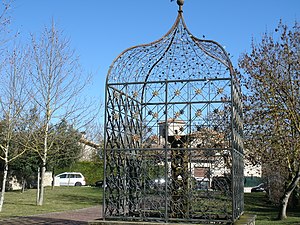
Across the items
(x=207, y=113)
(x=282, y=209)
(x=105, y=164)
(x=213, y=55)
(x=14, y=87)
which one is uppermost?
(x=14, y=87)

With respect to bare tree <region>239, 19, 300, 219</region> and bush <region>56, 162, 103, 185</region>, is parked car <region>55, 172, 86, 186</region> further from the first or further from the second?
bare tree <region>239, 19, 300, 219</region>

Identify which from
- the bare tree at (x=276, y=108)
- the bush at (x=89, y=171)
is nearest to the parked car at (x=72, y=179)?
the bush at (x=89, y=171)

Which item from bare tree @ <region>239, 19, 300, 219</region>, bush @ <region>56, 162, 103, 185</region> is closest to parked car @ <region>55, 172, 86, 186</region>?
bush @ <region>56, 162, 103, 185</region>

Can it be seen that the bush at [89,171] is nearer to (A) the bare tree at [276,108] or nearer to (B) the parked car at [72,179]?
(B) the parked car at [72,179]

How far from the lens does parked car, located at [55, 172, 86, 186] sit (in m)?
40.6

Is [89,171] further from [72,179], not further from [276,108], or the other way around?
[276,108]

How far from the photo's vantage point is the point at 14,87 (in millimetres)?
17469

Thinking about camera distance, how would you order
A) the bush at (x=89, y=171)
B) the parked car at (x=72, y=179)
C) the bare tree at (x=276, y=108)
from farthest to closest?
the bush at (x=89, y=171) < the parked car at (x=72, y=179) < the bare tree at (x=276, y=108)

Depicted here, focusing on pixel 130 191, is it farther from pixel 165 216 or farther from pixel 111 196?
pixel 165 216

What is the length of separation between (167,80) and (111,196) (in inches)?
97.2

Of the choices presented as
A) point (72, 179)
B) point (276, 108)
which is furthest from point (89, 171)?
point (276, 108)

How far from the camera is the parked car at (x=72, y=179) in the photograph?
4056cm

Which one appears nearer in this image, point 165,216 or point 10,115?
point 165,216

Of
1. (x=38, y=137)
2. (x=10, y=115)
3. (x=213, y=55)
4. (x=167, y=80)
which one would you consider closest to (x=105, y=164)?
(x=167, y=80)
